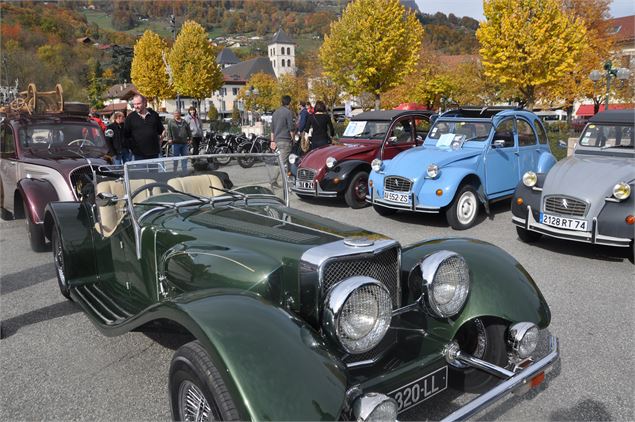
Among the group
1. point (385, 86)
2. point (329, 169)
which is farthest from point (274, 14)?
point (329, 169)

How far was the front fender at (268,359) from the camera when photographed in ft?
6.10

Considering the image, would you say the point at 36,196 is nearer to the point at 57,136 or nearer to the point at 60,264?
the point at 57,136

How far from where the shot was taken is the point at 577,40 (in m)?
18.5

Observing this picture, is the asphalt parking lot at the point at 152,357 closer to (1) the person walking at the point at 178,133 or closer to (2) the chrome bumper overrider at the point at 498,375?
(2) the chrome bumper overrider at the point at 498,375

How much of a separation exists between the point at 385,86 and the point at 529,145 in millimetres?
12337

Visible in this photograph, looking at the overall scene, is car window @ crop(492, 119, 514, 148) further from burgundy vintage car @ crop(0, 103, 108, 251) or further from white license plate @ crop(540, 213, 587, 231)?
burgundy vintage car @ crop(0, 103, 108, 251)

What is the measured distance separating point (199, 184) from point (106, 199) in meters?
0.72

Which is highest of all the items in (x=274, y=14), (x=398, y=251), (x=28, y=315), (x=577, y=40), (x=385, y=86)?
(x=274, y=14)

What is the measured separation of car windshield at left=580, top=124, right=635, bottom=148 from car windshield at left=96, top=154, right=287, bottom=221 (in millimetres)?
5366

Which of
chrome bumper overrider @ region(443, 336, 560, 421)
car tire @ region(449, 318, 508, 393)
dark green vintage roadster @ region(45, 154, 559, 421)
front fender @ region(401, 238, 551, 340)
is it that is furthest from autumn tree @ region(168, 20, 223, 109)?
chrome bumper overrider @ region(443, 336, 560, 421)

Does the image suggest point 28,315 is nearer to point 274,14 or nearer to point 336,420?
point 336,420

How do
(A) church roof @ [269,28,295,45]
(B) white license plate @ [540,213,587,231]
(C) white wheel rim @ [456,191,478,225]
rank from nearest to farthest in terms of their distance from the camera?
1. (B) white license plate @ [540,213,587,231]
2. (C) white wheel rim @ [456,191,478,225]
3. (A) church roof @ [269,28,295,45]

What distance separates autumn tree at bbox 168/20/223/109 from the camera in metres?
34.2

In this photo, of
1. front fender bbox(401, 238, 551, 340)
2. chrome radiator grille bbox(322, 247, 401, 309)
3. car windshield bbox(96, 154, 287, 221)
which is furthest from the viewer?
car windshield bbox(96, 154, 287, 221)
